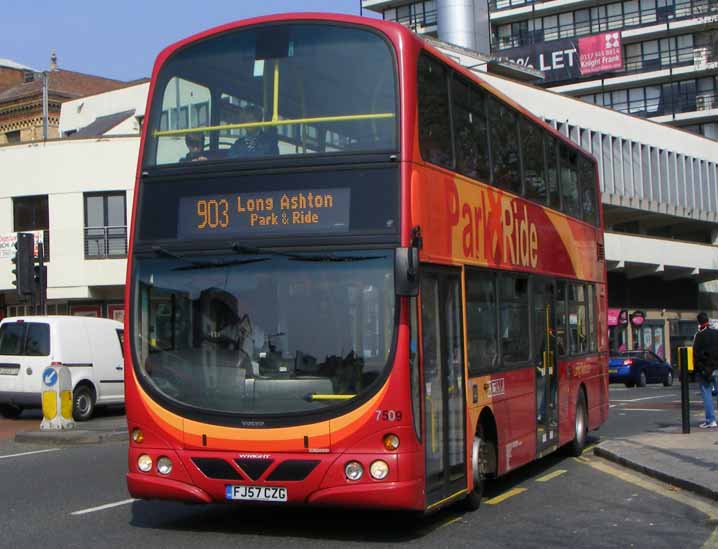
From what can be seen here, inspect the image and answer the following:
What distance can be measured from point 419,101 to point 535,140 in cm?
456

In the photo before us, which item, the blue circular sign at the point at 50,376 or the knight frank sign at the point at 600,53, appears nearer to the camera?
the blue circular sign at the point at 50,376

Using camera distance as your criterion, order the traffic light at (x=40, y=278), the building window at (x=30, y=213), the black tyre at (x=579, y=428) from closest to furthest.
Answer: the black tyre at (x=579, y=428), the traffic light at (x=40, y=278), the building window at (x=30, y=213)

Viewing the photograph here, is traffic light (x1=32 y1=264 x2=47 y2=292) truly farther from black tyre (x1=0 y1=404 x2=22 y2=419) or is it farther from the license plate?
the license plate

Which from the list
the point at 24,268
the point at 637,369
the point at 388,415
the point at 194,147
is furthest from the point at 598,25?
the point at 388,415

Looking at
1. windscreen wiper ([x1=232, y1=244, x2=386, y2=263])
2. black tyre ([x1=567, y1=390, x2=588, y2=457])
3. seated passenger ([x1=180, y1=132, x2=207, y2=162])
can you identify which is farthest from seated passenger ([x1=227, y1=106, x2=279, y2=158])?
black tyre ([x1=567, y1=390, x2=588, y2=457])

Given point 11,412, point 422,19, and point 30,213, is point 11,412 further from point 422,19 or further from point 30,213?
point 422,19

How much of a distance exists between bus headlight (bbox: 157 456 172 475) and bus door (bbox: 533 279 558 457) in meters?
5.29

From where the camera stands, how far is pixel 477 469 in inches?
410

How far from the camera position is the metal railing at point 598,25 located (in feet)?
252

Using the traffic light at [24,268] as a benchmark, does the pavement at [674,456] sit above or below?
below

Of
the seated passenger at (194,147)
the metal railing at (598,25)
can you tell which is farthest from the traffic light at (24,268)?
the metal railing at (598,25)

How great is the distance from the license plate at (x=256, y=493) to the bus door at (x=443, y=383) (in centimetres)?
119

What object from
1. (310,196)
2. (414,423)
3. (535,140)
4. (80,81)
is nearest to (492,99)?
(535,140)

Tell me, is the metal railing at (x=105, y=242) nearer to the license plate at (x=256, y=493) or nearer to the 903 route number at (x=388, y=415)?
the license plate at (x=256, y=493)
